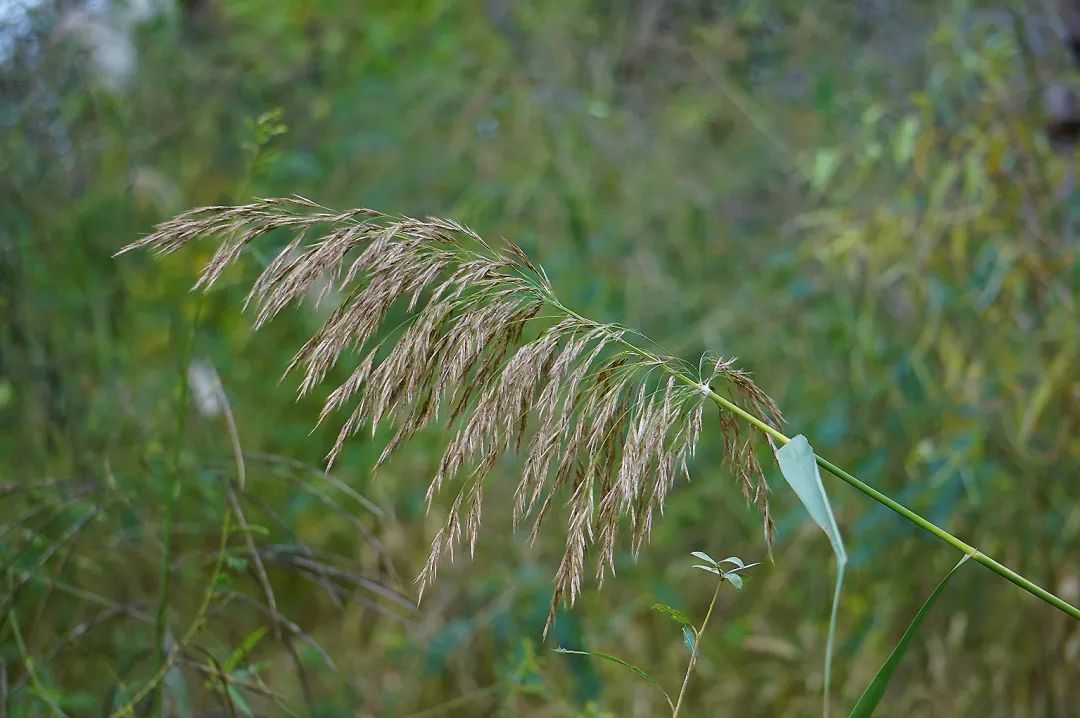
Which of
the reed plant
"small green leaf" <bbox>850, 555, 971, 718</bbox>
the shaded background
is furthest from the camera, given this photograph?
the shaded background

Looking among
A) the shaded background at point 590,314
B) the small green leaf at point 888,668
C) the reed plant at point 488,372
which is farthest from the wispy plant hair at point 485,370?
the shaded background at point 590,314

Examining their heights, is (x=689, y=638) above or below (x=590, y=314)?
above

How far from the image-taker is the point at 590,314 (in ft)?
8.02

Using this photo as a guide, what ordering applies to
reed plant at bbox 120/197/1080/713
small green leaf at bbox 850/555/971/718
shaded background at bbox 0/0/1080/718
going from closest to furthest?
small green leaf at bbox 850/555/971/718 → reed plant at bbox 120/197/1080/713 → shaded background at bbox 0/0/1080/718

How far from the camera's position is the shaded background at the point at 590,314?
82.4 inches

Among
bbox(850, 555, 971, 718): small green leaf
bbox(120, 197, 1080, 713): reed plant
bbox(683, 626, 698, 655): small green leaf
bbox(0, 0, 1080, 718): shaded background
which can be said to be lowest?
bbox(0, 0, 1080, 718): shaded background

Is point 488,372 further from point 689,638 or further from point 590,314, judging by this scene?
point 590,314

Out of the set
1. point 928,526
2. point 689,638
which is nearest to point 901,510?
point 928,526

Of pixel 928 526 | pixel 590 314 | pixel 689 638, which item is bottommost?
pixel 590 314

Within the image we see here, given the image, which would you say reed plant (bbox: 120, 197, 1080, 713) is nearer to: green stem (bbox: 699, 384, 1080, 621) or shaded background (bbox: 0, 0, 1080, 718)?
green stem (bbox: 699, 384, 1080, 621)

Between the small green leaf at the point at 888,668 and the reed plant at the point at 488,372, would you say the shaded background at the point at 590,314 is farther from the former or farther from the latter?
the small green leaf at the point at 888,668

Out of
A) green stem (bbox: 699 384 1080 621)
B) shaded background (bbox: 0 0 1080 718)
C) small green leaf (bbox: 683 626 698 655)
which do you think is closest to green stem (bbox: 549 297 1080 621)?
green stem (bbox: 699 384 1080 621)

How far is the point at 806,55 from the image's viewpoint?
111 inches

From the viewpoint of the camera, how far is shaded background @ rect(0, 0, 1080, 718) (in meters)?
2.09
